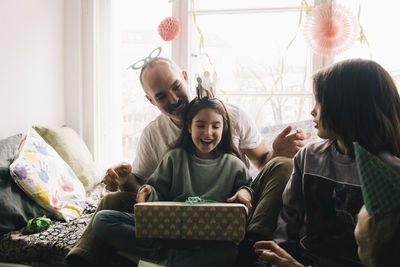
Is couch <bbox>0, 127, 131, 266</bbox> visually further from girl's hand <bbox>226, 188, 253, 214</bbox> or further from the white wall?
girl's hand <bbox>226, 188, 253, 214</bbox>

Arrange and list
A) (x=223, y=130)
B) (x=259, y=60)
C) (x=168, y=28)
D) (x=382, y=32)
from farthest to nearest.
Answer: (x=259, y=60), (x=168, y=28), (x=382, y=32), (x=223, y=130)

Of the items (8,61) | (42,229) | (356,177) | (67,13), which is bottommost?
(42,229)

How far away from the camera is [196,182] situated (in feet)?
4.62

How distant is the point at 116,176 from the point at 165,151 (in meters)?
0.30

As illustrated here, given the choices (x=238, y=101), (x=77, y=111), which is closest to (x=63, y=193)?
(x=77, y=111)

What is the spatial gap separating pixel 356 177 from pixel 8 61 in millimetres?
1843

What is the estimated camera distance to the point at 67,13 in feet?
8.28

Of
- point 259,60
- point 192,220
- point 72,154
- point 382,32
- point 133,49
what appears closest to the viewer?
point 192,220

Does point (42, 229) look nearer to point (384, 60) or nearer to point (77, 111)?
point (77, 111)


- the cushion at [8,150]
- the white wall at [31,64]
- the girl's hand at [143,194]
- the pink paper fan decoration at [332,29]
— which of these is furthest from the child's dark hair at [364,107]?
the white wall at [31,64]

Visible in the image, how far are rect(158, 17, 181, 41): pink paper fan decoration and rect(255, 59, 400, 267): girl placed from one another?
150cm

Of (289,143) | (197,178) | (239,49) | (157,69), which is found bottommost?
(197,178)

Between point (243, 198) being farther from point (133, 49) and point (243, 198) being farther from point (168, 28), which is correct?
point (133, 49)

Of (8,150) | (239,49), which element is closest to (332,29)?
(239,49)
